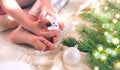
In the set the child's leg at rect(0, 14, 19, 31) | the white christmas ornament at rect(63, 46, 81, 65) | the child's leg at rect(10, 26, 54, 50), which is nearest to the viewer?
the white christmas ornament at rect(63, 46, 81, 65)

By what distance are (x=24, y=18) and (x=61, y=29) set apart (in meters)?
0.14

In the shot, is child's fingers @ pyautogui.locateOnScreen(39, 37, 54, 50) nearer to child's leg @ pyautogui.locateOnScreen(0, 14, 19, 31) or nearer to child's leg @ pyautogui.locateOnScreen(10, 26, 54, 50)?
child's leg @ pyautogui.locateOnScreen(10, 26, 54, 50)

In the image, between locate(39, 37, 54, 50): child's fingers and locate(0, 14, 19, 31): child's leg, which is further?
locate(0, 14, 19, 31): child's leg

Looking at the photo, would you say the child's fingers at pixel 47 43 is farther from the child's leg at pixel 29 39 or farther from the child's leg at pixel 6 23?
the child's leg at pixel 6 23

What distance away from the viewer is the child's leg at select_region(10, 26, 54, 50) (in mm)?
908

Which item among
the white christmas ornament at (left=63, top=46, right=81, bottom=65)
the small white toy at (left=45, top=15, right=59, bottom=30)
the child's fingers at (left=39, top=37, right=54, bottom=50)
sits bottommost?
the white christmas ornament at (left=63, top=46, right=81, bottom=65)

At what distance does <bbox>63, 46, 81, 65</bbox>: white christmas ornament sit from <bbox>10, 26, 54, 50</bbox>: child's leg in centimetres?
11

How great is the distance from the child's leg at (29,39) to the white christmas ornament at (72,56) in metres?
0.11

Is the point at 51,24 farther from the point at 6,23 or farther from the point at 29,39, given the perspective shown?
the point at 6,23

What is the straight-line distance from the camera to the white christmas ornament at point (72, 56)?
2.62 ft

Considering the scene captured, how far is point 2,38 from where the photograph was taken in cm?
99

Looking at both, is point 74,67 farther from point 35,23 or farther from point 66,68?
point 35,23

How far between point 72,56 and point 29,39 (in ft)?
0.65

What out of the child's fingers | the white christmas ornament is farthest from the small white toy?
the white christmas ornament
